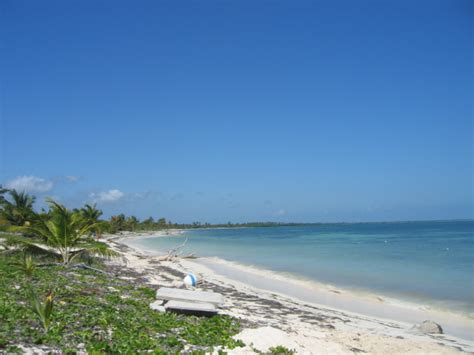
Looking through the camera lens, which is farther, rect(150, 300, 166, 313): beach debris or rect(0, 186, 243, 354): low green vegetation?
rect(150, 300, 166, 313): beach debris

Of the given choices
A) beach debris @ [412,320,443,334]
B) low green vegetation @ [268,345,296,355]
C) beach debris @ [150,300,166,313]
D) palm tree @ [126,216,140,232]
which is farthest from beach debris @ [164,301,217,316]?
palm tree @ [126,216,140,232]

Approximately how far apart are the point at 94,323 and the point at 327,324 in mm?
5631

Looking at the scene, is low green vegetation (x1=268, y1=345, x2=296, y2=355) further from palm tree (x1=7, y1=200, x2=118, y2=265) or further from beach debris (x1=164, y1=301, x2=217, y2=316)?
palm tree (x1=7, y1=200, x2=118, y2=265)

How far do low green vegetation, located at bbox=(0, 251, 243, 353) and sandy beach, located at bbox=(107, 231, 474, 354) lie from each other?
0.81 meters

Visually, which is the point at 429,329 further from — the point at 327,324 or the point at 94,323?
the point at 94,323

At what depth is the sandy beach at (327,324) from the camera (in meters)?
6.83

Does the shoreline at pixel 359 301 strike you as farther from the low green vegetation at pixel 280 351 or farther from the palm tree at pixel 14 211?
the palm tree at pixel 14 211

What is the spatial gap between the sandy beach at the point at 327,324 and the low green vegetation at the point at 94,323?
81 centimetres

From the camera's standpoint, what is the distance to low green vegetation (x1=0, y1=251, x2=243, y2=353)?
547 cm

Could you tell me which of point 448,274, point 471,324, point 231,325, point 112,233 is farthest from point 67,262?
point 112,233

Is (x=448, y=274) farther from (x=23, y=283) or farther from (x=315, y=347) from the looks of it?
(x=23, y=283)

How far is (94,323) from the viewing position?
6379mm

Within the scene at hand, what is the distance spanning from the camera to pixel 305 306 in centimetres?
1163

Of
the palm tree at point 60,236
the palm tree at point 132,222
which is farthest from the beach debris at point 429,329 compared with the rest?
the palm tree at point 132,222
